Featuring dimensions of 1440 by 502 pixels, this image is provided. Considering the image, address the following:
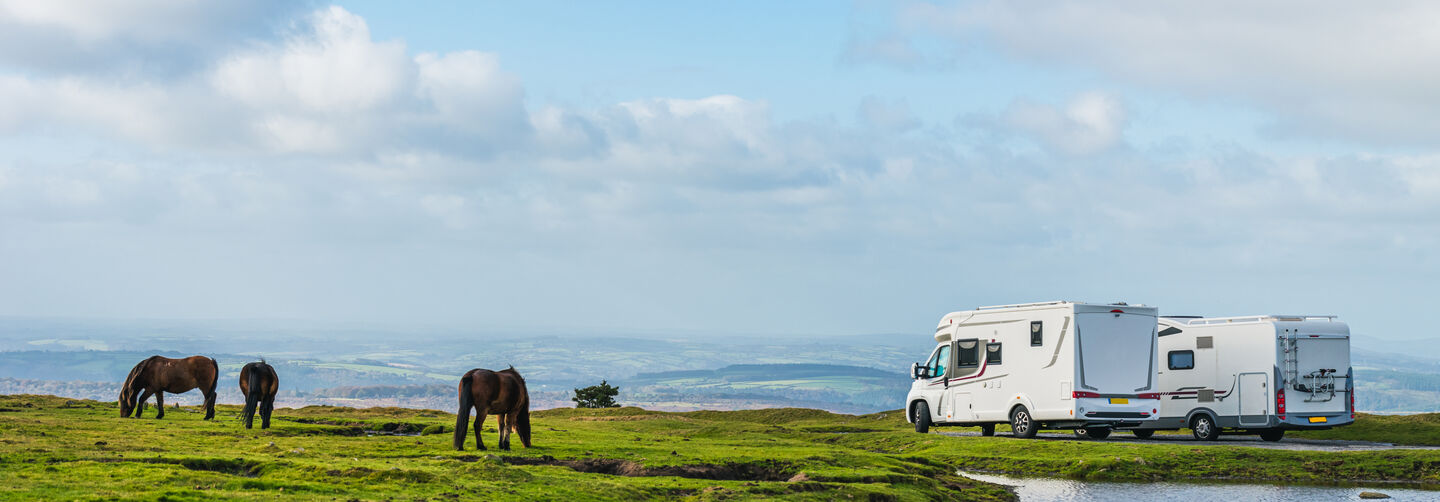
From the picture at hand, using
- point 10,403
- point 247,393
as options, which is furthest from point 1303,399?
point 10,403

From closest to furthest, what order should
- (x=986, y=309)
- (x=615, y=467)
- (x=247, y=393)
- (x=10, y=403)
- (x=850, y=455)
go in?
(x=615, y=467) < (x=850, y=455) < (x=247, y=393) < (x=986, y=309) < (x=10, y=403)

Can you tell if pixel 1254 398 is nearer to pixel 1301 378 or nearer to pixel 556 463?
pixel 1301 378

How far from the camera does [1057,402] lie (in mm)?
36625

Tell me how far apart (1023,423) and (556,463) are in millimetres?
17886

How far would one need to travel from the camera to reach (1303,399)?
37156mm

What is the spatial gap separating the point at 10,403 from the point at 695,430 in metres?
24.3

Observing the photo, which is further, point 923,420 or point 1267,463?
point 923,420

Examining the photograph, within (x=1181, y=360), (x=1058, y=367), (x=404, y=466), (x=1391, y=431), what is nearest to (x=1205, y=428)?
(x=1181, y=360)

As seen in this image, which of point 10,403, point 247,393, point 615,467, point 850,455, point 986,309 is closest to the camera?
point 615,467

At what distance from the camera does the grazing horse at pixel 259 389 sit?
1309 inches

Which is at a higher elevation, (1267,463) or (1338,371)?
(1338,371)

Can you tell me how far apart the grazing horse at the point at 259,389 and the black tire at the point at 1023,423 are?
72.9 feet

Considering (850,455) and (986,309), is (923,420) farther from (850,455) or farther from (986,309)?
(850,455)

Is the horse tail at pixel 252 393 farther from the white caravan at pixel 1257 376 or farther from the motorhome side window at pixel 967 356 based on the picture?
the white caravan at pixel 1257 376
